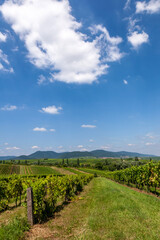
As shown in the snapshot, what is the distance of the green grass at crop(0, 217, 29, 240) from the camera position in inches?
236

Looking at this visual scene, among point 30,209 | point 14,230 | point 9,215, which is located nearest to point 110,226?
point 30,209

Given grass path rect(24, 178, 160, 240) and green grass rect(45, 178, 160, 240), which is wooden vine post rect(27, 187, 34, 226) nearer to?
grass path rect(24, 178, 160, 240)

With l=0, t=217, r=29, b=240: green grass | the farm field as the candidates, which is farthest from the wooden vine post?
the farm field

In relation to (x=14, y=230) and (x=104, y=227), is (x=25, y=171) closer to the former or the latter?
(x=14, y=230)

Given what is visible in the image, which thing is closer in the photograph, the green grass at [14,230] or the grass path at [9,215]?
the green grass at [14,230]

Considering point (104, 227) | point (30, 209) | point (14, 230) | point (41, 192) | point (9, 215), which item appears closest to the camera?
point (14, 230)

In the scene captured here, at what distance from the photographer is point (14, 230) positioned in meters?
6.54

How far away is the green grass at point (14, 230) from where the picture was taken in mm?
6000

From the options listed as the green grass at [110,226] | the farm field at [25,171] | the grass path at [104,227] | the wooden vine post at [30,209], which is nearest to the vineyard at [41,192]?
the wooden vine post at [30,209]

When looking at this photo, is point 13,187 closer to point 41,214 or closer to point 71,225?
point 41,214

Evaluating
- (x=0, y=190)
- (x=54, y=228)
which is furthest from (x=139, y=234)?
(x=0, y=190)

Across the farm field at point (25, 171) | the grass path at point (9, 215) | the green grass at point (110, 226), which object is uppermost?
the green grass at point (110, 226)

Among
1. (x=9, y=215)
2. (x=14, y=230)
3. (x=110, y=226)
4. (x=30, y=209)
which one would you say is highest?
(x=30, y=209)

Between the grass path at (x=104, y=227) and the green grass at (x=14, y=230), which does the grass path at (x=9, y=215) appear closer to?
the green grass at (x=14, y=230)
